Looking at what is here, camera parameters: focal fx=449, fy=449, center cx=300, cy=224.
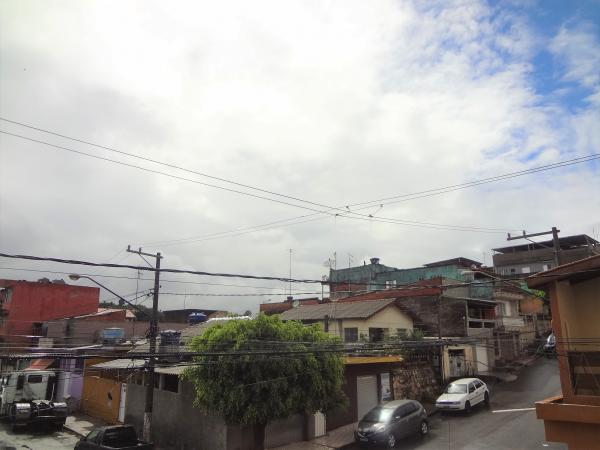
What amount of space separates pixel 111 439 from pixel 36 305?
106 feet

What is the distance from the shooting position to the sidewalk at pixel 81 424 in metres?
24.5

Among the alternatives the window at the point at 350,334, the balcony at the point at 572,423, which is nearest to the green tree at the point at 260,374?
the balcony at the point at 572,423

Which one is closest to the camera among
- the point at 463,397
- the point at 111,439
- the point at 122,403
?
the point at 111,439

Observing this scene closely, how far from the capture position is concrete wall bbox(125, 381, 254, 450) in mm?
17750

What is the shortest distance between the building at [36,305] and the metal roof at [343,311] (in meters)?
23.1

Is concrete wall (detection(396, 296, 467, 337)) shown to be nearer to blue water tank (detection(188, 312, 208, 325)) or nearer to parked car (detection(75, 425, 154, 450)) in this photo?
blue water tank (detection(188, 312, 208, 325))

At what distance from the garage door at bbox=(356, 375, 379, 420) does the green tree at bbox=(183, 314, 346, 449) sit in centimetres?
676

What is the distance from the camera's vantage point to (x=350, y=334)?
32.1 meters

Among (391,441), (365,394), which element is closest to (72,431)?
(365,394)

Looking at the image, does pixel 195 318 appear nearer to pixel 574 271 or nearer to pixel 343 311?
pixel 343 311

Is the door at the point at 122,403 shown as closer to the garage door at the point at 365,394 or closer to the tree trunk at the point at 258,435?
the tree trunk at the point at 258,435

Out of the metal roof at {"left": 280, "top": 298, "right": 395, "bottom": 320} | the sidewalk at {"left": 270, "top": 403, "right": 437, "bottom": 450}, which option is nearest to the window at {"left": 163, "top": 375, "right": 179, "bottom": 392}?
the sidewalk at {"left": 270, "top": 403, "right": 437, "bottom": 450}

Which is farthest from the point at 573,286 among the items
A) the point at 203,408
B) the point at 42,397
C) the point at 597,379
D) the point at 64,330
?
the point at 64,330

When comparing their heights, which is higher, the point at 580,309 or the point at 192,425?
the point at 580,309
